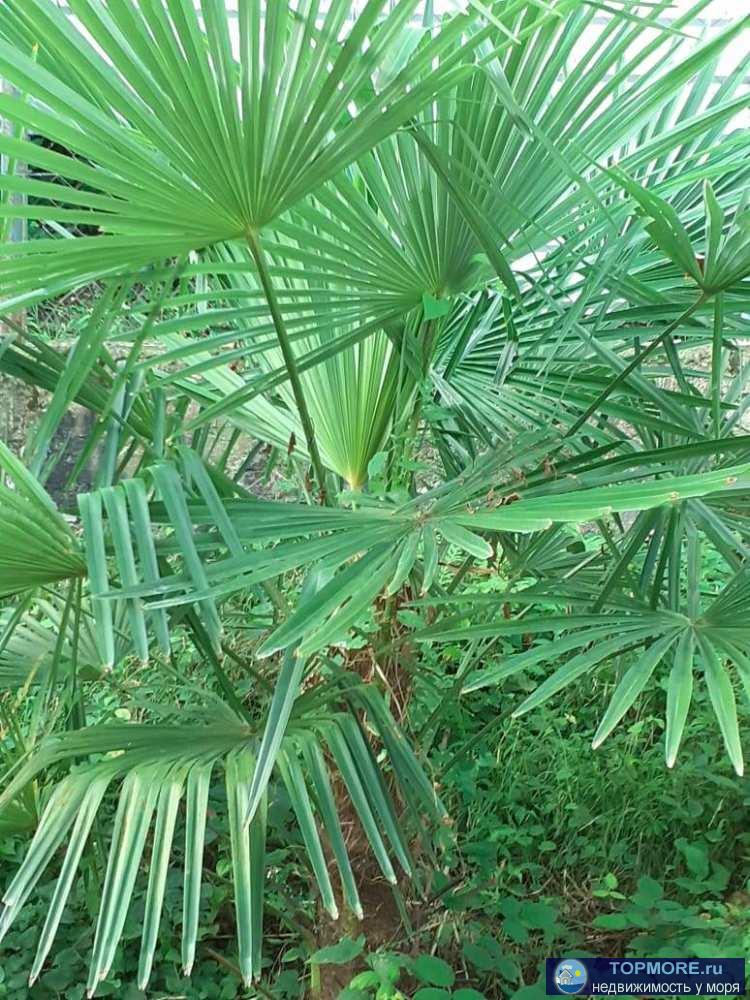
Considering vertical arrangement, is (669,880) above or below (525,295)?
below

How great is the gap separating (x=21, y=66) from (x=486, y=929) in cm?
144

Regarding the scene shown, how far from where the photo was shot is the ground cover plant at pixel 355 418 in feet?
2.58

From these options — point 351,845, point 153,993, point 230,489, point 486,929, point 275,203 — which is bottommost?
point 153,993

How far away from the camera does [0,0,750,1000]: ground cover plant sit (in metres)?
0.79

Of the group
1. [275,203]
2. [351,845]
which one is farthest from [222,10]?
[351,845]

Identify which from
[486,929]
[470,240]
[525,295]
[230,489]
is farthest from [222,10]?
[486,929]

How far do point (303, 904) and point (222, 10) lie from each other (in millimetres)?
1478

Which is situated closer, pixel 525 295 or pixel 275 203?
pixel 275 203

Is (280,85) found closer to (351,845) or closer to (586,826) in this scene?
(351,845)

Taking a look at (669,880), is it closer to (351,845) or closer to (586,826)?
(586,826)

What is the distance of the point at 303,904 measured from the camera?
171 centimetres

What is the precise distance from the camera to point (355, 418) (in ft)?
4.29

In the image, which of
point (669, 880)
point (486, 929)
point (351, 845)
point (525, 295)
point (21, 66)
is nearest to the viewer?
point (21, 66)

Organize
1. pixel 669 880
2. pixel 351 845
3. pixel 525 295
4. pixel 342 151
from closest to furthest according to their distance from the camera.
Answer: pixel 342 151
pixel 351 845
pixel 525 295
pixel 669 880
